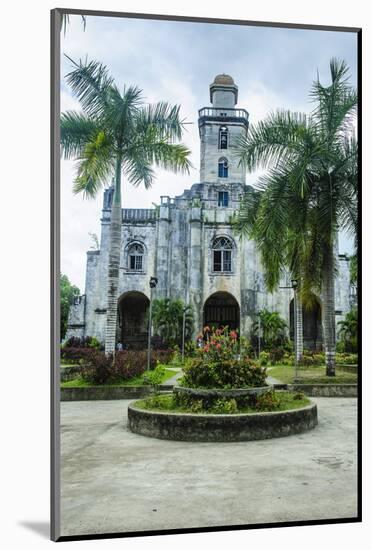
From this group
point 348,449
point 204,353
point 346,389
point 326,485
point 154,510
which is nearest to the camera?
point 154,510

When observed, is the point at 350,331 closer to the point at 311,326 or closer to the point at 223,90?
the point at 311,326

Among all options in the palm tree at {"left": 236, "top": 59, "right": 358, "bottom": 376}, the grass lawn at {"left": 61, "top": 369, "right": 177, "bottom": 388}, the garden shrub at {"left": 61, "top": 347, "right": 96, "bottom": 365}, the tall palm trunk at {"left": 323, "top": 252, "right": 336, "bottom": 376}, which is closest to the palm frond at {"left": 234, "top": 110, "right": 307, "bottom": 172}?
the palm tree at {"left": 236, "top": 59, "right": 358, "bottom": 376}

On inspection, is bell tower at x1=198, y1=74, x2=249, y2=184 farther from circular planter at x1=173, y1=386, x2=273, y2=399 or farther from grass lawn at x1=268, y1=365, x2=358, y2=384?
circular planter at x1=173, y1=386, x2=273, y2=399

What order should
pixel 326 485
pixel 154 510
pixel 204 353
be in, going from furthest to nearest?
pixel 204 353 → pixel 326 485 → pixel 154 510

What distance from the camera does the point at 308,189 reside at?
758 centimetres

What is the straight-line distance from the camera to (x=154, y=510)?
575 cm

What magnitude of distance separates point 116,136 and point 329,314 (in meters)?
3.61

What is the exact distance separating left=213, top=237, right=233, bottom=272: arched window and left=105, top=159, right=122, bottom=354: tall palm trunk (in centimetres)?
133

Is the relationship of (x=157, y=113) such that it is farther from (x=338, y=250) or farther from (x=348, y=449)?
(x=348, y=449)

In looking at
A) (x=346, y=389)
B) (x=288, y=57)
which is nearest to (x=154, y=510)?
(x=346, y=389)

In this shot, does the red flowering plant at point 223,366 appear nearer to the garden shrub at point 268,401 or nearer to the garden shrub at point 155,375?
the garden shrub at point 268,401

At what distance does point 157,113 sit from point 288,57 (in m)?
1.58

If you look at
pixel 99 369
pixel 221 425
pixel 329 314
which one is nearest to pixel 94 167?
pixel 99 369

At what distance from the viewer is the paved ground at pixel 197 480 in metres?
5.71
